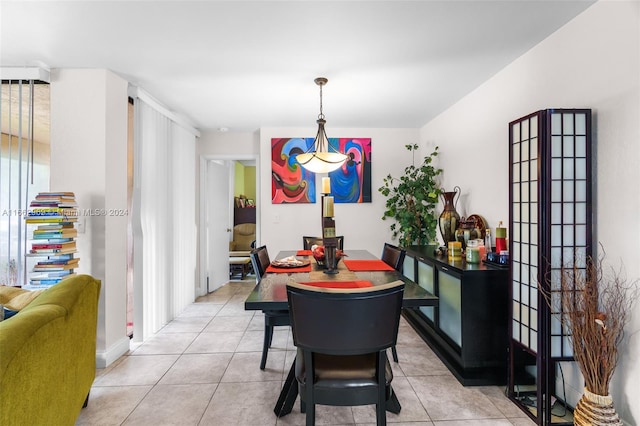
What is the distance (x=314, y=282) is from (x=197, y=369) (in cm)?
135

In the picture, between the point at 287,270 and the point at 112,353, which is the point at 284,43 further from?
the point at 112,353

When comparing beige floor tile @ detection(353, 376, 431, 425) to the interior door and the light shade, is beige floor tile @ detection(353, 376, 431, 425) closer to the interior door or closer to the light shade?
the light shade

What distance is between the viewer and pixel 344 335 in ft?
4.36

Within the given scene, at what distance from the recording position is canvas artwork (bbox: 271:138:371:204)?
4414 mm

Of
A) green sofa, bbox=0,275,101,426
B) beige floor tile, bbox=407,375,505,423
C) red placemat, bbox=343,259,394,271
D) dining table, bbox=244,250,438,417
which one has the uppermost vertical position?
red placemat, bbox=343,259,394,271

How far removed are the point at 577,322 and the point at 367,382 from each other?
3.75 feet

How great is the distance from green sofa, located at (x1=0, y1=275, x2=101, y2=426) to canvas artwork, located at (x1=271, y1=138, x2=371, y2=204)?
8.98 ft

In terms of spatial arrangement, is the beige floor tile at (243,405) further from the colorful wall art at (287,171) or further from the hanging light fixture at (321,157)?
the colorful wall art at (287,171)

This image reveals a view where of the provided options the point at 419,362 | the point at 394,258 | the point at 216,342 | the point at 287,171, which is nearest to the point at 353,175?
the point at 287,171

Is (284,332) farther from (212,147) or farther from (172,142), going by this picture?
(212,147)

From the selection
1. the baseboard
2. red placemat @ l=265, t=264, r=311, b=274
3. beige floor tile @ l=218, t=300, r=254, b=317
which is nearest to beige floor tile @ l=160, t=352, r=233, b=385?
the baseboard

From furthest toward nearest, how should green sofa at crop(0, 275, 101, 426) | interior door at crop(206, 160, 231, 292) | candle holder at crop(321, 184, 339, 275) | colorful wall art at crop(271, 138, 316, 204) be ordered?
interior door at crop(206, 160, 231, 292) → colorful wall art at crop(271, 138, 316, 204) → candle holder at crop(321, 184, 339, 275) → green sofa at crop(0, 275, 101, 426)

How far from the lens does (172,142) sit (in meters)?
3.72

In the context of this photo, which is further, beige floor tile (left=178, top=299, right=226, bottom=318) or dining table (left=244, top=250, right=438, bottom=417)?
beige floor tile (left=178, top=299, right=226, bottom=318)
